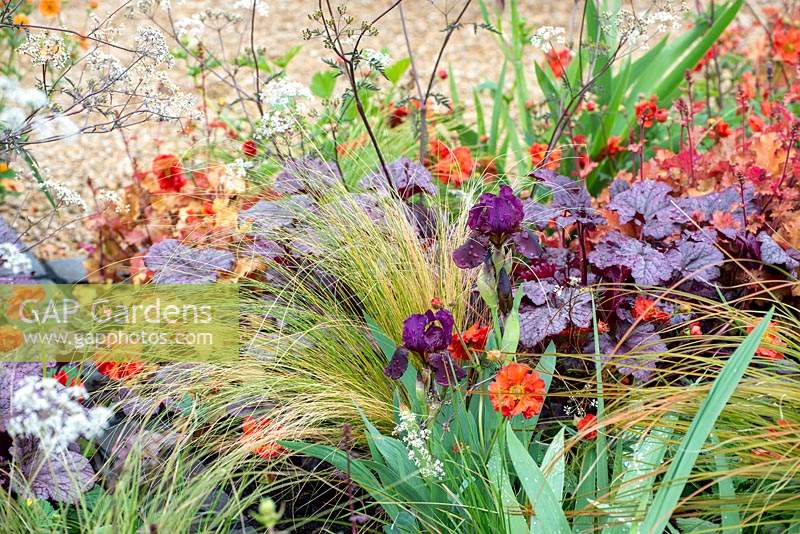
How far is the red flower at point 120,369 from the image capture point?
207 centimetres

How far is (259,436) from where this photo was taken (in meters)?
1.82

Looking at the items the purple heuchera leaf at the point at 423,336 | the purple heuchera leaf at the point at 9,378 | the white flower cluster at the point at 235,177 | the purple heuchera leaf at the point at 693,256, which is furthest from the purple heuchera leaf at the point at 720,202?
the purple heuchera leaf at the point at 9,378

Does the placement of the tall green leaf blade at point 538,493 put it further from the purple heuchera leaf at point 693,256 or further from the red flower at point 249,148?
the red flower at point 249,148

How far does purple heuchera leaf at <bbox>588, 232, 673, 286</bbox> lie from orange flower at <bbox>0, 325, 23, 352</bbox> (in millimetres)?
1484

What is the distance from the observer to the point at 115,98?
13.2ft

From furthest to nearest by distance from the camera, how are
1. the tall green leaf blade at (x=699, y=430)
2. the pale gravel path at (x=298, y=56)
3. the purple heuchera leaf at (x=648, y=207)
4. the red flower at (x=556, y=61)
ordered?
the pale gravel path at (x=298, y=56)
the red flower at (x=556, y=61)
the purple heuchera leaf at (x=648, y=207)
the tall green leaf blade at (x=699, y=430)

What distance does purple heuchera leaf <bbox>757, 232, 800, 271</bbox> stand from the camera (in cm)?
211

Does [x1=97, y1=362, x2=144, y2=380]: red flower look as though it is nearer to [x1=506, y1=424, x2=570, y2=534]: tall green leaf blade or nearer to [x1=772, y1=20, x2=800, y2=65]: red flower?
[x1=506, y1=424, x2=570, y2=534]: tall green leaf blade

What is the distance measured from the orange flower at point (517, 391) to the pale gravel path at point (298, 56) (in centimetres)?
260

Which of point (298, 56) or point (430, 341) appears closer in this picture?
point (430, 341)

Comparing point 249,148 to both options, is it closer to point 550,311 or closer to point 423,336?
point 550,311

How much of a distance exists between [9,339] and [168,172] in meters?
0.98

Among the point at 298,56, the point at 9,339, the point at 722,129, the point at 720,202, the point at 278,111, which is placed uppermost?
the point at 298,56

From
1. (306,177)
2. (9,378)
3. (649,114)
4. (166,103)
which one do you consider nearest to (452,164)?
(306,177)
